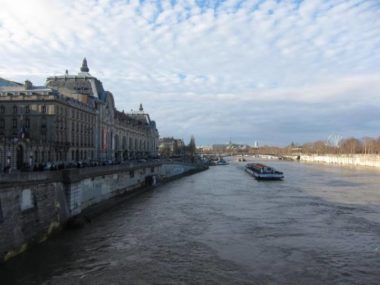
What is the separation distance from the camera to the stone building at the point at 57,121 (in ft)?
147

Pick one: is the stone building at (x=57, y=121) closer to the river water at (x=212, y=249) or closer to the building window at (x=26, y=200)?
the river water at (x=212, y=249)

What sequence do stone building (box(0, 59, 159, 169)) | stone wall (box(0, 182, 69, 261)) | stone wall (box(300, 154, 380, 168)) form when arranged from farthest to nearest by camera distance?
stone wall (box(300, 154, 380, 168))
stone building (box(0, 59, 159, 169))
stone wall (box(0, 182, 69, 261))

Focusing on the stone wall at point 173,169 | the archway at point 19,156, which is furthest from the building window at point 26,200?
the stone wall at point 173,169

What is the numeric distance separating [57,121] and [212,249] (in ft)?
109

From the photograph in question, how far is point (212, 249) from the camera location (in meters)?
23.6

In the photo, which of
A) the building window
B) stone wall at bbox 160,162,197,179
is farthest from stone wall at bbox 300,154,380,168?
the building window

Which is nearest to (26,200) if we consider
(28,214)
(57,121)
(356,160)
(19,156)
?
(28,214)

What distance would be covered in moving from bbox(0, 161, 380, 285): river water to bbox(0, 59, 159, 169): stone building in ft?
39.7

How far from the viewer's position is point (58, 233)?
26828 mm

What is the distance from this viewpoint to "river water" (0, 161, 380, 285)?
19234mm

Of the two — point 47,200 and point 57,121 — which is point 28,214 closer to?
point 47,200

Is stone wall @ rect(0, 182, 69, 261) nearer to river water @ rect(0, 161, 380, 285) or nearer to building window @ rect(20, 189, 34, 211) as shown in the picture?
building window @ rect(20, 189, 34, 211)

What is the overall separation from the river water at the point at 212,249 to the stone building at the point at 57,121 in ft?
39.7

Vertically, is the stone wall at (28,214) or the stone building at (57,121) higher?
the stone building at (57,121)
